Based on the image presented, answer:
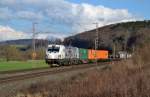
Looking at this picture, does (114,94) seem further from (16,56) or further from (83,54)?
(16,56)

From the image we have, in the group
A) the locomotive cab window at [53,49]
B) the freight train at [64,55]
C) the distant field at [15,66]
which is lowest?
the distant field at [15,66]

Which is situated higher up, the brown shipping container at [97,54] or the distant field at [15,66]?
the brown shipping container at [97,54]

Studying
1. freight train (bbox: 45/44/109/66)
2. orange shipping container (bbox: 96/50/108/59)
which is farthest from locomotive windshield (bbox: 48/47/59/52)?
orange shipping container (bbox: 96/50/108/59)

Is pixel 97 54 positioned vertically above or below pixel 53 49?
below

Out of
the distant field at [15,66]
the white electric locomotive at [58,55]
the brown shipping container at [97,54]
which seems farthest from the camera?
the brown shipping container at [97,54]

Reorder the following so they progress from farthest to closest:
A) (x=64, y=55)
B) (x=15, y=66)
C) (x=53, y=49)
→ 1. (x=64, y=55)
2. (x=53, y=49)
3. (x=15, y=66)

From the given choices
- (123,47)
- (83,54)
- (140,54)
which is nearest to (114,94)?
(140,54)

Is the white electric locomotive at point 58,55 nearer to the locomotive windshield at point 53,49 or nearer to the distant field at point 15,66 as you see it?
the locomotive windshield at point 53,49

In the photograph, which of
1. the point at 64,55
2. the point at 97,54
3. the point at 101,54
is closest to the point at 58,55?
the point at 64,55

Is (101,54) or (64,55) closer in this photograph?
(64,55)

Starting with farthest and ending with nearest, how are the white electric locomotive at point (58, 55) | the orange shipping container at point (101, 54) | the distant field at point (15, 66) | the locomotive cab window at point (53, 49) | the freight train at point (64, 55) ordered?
1. the orange shipping container at point (101, 54)
2. the locomotive cab window at point (53, 49)
3. the freight train at point (64, 55)
4. the white electric locomotive at point (58, 55)
5. the distant field at point (15, 66)

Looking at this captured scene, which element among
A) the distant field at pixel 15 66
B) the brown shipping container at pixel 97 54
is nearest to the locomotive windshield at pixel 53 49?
the distant field at pixel 15 66

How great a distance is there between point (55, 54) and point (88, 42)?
2743 inches

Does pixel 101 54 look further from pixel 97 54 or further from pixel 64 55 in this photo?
pixel 64 55
